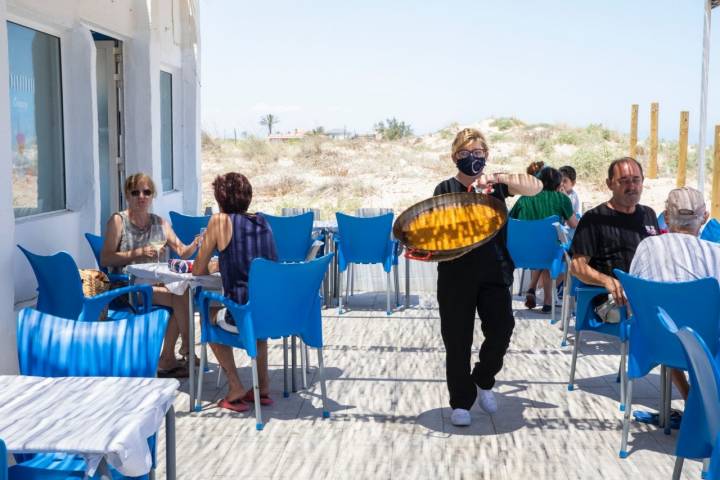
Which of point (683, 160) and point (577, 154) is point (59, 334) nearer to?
point (683, 160)

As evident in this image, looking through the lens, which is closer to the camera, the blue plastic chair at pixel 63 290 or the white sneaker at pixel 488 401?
the blue plastic chair at pixel 63 290

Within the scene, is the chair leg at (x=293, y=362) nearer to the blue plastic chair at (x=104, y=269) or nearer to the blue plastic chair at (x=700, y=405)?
the blue plastic chair at (x=104, y=269)

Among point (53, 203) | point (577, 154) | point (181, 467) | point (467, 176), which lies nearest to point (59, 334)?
point (181, 467)

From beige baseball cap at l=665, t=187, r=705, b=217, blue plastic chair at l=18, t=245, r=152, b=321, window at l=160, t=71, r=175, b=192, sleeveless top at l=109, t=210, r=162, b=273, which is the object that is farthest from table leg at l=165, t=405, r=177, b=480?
window at l=160, t=71, r=175, b=192

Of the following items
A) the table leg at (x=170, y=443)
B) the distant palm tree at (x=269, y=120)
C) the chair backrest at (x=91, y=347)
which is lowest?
the table leg at (x=170, y=443)

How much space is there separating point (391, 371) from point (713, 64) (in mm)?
4858

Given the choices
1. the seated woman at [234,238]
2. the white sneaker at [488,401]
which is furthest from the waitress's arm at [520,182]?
the seated woman at [234,238]

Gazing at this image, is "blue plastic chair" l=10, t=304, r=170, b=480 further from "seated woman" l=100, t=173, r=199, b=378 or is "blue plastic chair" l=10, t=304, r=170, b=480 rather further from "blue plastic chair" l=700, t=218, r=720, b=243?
"blue plastic chair" l=700, t=218, r=720, b=243

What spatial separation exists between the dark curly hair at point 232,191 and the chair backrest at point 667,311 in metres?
1.86

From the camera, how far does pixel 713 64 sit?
8234 mm

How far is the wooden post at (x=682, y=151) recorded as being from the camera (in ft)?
39.3

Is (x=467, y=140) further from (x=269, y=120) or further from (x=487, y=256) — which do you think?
(x=269, y=120)

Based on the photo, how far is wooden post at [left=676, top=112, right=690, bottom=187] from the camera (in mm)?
11992

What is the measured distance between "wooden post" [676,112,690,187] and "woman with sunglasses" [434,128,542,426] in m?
8.48
